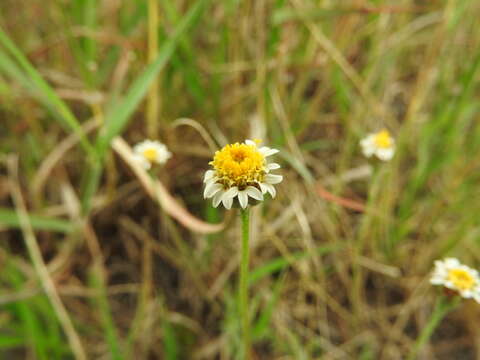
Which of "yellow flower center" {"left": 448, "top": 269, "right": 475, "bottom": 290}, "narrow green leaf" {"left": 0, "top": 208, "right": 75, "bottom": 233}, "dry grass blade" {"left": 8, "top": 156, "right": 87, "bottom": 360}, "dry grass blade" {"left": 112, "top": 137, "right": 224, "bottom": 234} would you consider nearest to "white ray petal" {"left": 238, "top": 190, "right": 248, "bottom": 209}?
"dry grass blade" {"left": 112, "top": 137, "right": 224, "bottom": 234}

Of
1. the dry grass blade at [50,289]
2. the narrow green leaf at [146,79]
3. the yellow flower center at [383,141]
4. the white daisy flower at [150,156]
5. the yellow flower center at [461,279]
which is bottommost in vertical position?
the yellow flower center at [461,279]

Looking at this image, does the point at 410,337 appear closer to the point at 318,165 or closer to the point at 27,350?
the point at 318,165

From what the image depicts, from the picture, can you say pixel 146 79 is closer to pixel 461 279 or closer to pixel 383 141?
pixel 383 141

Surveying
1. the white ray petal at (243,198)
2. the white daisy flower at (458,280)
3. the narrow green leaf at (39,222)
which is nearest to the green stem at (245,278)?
the white ray petal at (243,198)

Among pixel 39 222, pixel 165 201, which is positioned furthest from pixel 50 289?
pixel 165 201

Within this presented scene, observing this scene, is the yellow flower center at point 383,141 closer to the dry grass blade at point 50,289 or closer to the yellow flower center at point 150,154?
the yellow flower center at point 150,154

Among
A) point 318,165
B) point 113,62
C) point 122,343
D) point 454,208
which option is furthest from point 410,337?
point 113,62

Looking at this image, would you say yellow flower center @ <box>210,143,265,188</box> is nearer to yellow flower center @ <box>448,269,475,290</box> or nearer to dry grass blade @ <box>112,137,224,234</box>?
dry grass blade @ <box>112,137,224,234</box>
